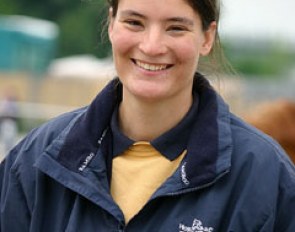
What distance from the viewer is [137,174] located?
408 centimetres

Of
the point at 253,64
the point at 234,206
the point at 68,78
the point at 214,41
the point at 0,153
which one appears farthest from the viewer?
the point at 253,64

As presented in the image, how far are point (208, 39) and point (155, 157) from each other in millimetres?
471

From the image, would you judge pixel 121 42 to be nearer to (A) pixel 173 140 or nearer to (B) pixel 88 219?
(A) pixel 173 140

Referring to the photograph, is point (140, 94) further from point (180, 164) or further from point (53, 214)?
point (53, 214)

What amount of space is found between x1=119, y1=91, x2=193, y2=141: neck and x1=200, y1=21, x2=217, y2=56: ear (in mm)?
171

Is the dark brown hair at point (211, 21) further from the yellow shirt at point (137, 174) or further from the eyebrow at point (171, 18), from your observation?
the yellow shirt at point (137, 174)

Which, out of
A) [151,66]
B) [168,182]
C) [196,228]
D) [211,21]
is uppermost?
[211,21]

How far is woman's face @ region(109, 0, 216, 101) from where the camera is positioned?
12.8ft

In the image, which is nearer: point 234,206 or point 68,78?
point 234,206

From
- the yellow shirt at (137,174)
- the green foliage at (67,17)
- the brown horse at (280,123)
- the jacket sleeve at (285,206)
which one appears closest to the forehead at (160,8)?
the yellow shirt at (137,174)

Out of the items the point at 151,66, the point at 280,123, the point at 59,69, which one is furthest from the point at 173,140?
the point at 59,69

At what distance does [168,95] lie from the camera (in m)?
3.99

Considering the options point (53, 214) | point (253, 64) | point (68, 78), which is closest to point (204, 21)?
point (53, 214)

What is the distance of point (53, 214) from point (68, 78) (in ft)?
105
